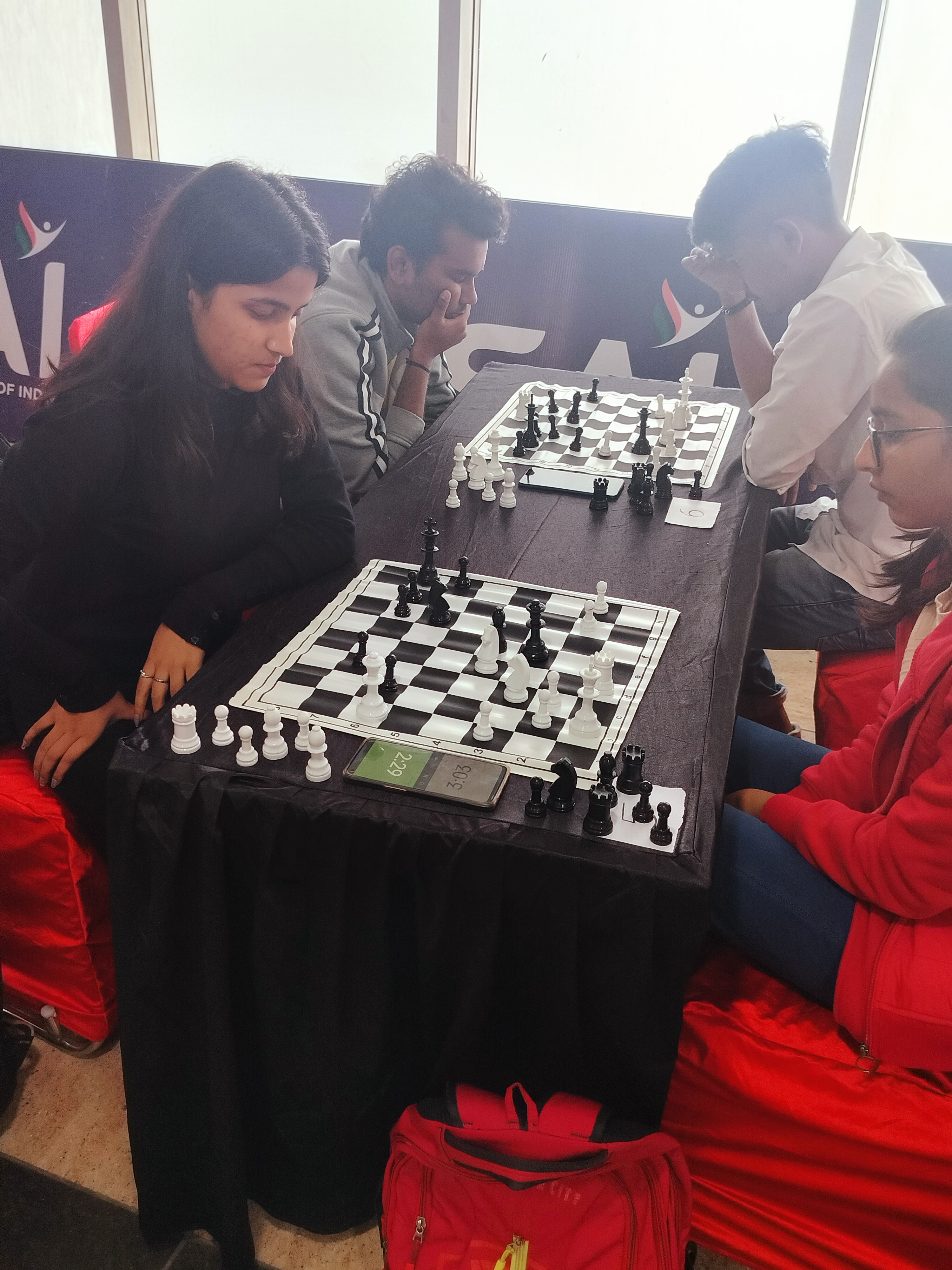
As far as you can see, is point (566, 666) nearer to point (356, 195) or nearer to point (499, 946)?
point (499, 946)

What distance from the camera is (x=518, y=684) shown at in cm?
162

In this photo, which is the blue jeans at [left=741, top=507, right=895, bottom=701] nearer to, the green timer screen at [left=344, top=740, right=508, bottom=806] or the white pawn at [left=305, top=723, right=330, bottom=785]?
the green timer screen at [left=344, top=740, right=508, bottom=806]

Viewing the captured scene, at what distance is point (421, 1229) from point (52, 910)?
35.8 inches

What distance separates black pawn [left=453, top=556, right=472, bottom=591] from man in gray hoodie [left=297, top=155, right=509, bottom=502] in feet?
2.00

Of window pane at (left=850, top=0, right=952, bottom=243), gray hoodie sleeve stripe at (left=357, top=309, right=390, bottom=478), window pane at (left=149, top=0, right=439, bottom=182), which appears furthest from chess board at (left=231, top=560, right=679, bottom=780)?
window pane at (left=149, top=0, right=439, bottom=182)

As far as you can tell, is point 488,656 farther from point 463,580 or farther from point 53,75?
point 53,75

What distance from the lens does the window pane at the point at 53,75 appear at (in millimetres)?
4676

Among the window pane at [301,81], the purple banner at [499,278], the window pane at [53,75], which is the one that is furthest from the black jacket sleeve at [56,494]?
the window pane at [53,75]

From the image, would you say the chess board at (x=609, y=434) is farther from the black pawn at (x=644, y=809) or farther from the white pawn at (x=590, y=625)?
the black pawn at (x=644, y=809)

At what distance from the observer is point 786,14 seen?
13.2 ft

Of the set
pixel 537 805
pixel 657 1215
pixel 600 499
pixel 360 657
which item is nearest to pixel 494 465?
pixel 600 499

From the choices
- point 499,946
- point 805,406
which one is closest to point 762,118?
point 805,406

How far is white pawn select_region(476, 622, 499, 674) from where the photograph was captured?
1691 mm

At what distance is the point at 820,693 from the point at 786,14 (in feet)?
10.3
